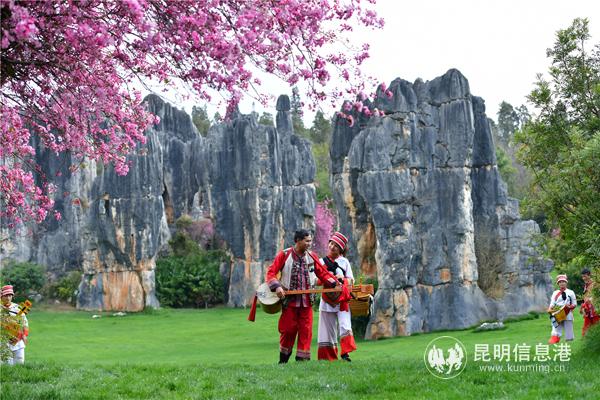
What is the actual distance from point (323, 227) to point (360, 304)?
148 feet

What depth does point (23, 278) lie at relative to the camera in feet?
144

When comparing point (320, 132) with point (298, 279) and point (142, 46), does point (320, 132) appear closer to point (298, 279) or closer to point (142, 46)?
point (298, 279)

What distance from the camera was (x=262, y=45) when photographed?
814 centimetres

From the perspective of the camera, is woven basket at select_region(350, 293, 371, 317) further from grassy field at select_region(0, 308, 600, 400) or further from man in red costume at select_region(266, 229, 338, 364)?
grassy field at select_region(0, 308, 600, 400)

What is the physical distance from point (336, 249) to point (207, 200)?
148 feet

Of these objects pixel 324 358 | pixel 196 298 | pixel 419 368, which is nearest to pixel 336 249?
pixel 324 358

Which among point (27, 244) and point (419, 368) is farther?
point (27, 244)

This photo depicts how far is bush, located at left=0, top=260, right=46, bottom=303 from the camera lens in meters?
43.6

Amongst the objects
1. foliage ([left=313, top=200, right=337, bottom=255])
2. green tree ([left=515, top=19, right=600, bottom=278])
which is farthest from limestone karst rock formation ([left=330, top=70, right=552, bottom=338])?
foliage ([left=313, top=200, right=337, bottom=255])

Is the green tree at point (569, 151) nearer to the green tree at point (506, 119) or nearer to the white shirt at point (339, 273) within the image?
the white shirt at point (339, 273)

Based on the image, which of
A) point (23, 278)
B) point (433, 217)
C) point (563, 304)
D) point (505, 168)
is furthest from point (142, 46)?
point (505, 168)

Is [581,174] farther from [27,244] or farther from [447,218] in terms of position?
[27,244]

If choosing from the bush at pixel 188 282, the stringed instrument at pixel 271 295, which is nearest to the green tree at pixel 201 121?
the bush at pixel 188 282

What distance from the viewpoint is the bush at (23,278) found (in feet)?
143
